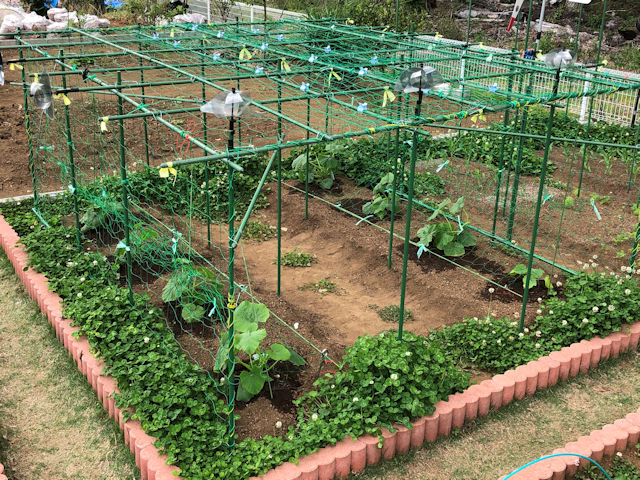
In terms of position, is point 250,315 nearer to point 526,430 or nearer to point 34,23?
point 526,430

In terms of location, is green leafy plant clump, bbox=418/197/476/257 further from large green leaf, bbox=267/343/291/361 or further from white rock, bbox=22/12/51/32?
white rock, bbox=22/12/51/32

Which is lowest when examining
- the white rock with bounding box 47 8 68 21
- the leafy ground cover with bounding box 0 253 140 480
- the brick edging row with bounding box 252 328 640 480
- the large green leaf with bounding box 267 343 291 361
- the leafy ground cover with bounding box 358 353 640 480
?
the leafy ground cover with bounding box 0 253 140 480

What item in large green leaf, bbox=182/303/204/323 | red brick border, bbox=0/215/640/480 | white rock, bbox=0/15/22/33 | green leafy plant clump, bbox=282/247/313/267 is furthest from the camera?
white rock, bbox=0/15/22/33

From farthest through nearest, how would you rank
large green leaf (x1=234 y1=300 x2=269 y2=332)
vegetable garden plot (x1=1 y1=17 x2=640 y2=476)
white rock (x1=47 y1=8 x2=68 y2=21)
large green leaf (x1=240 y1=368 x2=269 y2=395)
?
white rock (x1=47 y1=8 x2=68 y2=21) → vegetable garden plot (x1=1 y1=17 x2=640 y2=476) → large green leaf (x1=240 y1=368 x2=269 y2=395) → large green leaf (x1=234 y1=300 x2=269 y2=332)

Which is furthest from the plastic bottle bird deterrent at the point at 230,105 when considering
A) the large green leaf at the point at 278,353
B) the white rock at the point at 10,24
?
the white rock at the point at 10,24

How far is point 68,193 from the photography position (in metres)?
8.52

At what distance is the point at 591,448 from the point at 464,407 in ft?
2.98

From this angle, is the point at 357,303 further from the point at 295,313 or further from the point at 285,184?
the point at 285,184

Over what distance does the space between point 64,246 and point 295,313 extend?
8.53 ft

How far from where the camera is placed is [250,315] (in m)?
5.19

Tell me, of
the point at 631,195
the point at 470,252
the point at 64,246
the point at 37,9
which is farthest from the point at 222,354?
the point at 37,9

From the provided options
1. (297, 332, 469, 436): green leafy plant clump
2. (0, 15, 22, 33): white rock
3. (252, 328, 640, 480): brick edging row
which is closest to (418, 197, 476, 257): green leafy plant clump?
(252, 328, 640, 480): brick edging row

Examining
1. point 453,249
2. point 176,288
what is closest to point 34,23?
point 176,288

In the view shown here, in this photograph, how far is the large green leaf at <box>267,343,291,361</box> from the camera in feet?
17.5
